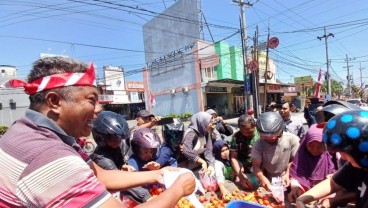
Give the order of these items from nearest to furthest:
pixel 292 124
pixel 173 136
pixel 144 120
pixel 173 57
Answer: pixel 173 136
pixel 292 124
pixel 144 120
pixel 173 57

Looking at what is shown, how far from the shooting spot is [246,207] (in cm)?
249

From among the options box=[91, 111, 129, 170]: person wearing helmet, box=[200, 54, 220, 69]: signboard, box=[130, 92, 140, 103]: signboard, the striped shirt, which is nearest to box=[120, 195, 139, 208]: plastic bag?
box=[91, 111, 129, 170]: person wearing helmet

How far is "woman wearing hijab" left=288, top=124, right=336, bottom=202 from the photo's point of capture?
3416mm

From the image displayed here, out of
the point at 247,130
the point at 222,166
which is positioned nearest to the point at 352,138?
the point at 247,130

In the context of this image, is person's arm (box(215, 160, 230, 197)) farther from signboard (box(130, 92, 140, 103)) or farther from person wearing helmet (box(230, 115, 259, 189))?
signboard (box(130, 92, 140, 103))

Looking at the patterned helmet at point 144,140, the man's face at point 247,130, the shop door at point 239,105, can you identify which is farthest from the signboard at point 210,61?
the patterned helmet at point 144,140

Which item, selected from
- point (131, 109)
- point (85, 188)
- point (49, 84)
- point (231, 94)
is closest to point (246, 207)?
point (85, 188)

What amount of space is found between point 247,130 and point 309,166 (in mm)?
1426

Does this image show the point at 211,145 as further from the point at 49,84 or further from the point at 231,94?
the point at 231,94

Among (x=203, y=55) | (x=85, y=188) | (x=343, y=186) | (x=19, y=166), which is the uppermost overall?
(x=203, y=55)

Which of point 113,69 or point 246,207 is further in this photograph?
point 113,69

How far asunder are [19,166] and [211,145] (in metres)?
4.51

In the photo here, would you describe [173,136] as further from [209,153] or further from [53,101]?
[53,101]

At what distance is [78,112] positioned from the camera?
5.01 feet
